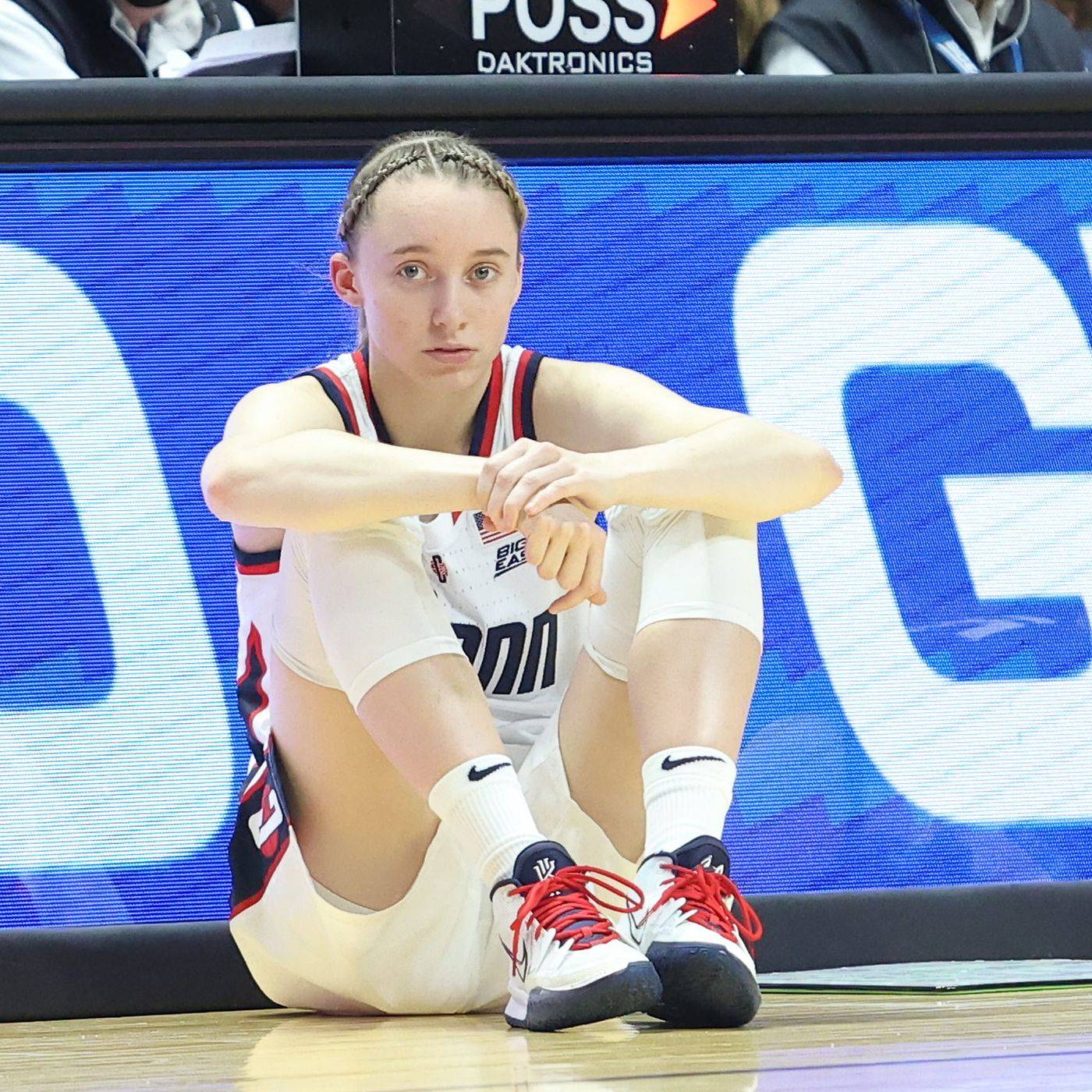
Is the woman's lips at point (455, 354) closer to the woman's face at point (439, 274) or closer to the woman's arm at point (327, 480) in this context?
the woman's face at point (439, 274)

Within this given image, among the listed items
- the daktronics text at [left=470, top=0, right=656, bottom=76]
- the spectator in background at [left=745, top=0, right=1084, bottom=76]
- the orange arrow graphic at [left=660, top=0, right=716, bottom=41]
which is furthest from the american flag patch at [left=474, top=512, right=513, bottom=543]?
the spectator in background at [left=745, top=0, right=1084, bottom=76]

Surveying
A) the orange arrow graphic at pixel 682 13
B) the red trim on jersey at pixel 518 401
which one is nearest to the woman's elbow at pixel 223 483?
the red trim on jersey at pixel 518 401

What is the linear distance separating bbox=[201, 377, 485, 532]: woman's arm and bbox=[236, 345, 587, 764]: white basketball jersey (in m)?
0.15

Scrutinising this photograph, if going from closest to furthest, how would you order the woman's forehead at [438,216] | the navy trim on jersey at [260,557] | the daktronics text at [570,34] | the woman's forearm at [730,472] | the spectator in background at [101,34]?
1. the woman's forearm at [730,472]
2. the woman's forehead at [438,216]
3. the navy trim on jersey at [260,557]
4. the daktronics text at [570,34]
5. the spectator in background at [101,34]

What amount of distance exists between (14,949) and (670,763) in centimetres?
86

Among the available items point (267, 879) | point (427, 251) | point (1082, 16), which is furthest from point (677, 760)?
point (1082, 16)

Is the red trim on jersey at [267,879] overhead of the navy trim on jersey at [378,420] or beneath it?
beneath

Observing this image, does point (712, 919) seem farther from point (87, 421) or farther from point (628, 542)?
point (87, 421)

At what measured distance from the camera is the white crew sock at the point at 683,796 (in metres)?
1.58

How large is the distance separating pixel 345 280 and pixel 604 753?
23.0 inches

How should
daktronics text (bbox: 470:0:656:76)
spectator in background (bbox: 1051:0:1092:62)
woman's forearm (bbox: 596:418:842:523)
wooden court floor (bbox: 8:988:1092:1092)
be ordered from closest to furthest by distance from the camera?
1. wooden court floor (bbox: 8:988:1092:1092)
2. woman's forearm (bbox: 596:418:842:523)
3. daktronics text (bbox: 470:0:656:76)
4. spectator in background (bbox: 1051:0:1092:62)

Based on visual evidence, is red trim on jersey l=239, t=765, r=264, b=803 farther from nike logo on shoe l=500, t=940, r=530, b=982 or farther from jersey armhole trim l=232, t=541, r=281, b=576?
nike logo on shoe l=500, t=940, r=530, b=982

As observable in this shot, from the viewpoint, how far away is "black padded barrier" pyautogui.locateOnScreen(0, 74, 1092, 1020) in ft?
6.70

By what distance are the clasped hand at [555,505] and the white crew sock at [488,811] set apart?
0.59 feet
